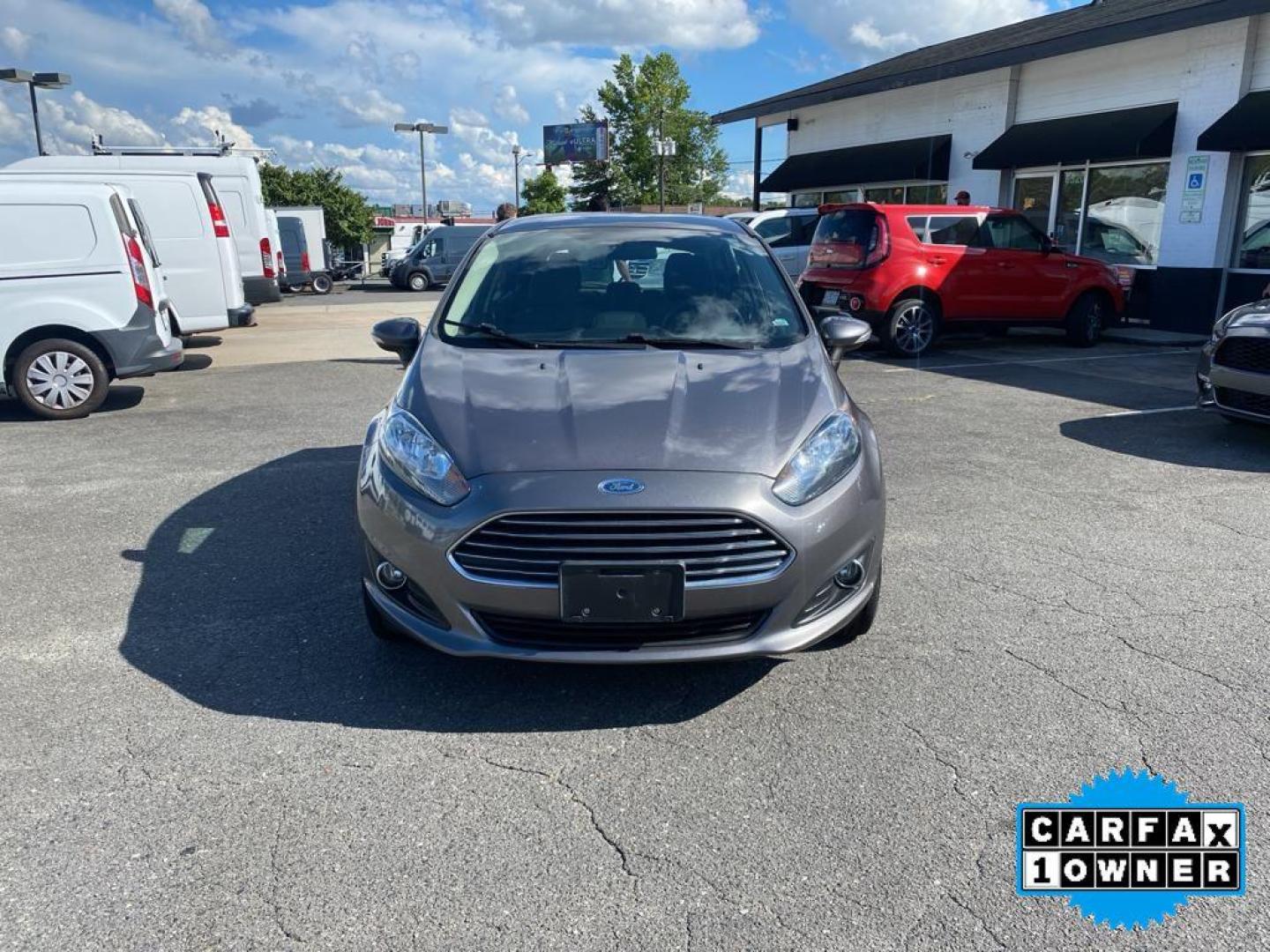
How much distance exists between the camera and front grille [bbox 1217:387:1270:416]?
21.9 ft

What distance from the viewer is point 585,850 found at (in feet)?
8.39

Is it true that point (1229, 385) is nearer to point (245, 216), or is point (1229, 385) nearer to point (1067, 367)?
point (1067, 367)

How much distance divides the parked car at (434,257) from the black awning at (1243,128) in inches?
849

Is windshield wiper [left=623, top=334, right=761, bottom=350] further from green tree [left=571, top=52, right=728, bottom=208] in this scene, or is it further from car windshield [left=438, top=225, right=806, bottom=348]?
green tree [left=571, top=52, right=728, bottom=208]

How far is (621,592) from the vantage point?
113 inches

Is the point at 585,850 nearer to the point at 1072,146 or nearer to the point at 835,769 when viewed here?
the point at 835,769

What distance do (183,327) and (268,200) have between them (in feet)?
110

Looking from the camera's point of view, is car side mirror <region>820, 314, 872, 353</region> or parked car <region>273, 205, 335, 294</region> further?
parked car <region>273, 205, 335, 294</region>

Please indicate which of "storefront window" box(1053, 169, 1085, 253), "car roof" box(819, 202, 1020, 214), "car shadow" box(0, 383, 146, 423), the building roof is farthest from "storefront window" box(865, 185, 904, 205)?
"car shadow" box(0, 383, 146, 423)

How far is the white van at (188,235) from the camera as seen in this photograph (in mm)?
11656

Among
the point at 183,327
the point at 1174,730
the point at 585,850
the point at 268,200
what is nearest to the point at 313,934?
the point at 585,850

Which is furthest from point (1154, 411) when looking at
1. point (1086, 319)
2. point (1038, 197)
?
point (1038, 197)

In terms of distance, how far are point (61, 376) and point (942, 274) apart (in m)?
9.42

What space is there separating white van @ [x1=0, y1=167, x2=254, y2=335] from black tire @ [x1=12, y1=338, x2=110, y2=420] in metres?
3.84
